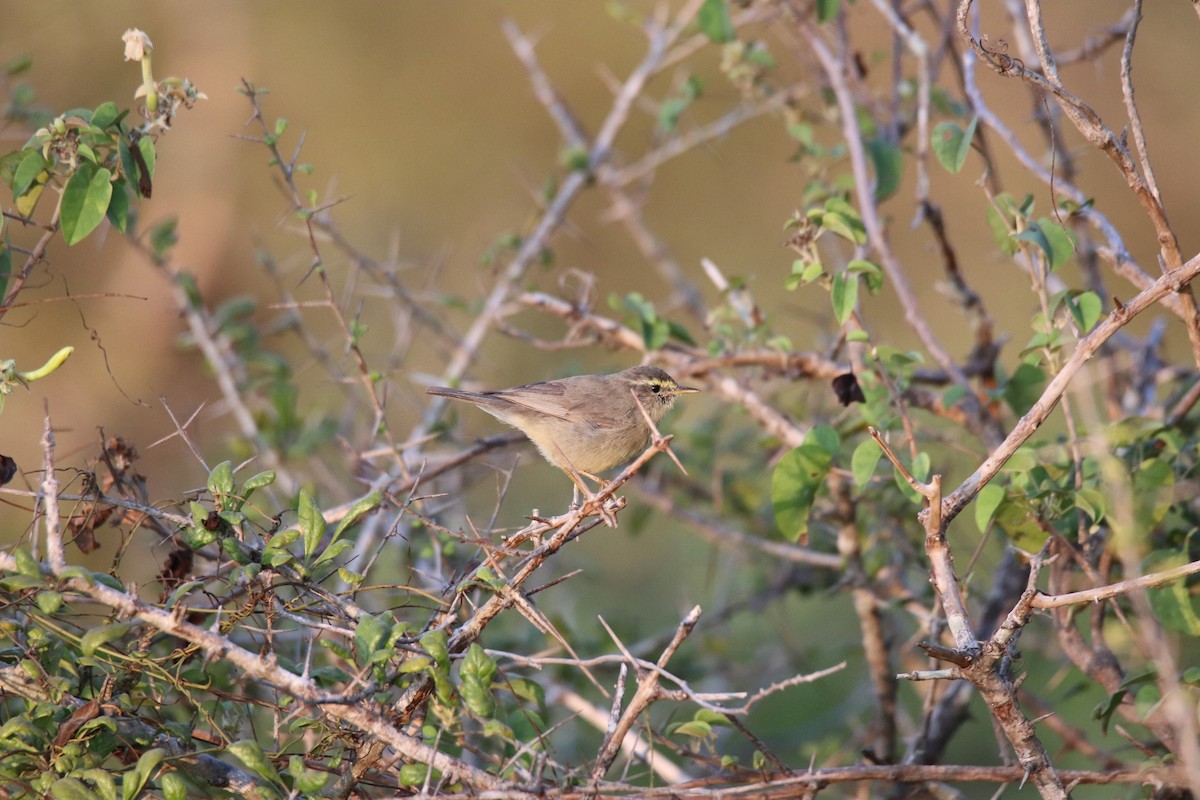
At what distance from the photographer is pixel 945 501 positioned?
2.71 m

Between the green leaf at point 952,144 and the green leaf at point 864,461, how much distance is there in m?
0.96

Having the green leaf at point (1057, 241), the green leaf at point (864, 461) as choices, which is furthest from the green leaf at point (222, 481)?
the green leaf at point (1057, 241)

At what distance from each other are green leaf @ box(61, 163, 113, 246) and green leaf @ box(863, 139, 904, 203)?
306cm

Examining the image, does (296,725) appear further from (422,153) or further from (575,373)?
(422,153)

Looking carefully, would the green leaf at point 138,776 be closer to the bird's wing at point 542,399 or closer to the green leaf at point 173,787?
the green leaf at point 173,787

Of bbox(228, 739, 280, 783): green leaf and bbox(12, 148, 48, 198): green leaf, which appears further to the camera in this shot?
bbox(12, 148, 48, 198): green leaf

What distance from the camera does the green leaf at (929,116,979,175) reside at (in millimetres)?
3496

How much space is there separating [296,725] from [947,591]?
1.71 meters

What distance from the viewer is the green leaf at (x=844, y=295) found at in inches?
142

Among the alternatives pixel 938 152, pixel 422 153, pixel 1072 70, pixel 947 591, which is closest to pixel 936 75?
pixel 938 152

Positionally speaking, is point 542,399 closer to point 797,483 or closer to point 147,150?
point 797,483

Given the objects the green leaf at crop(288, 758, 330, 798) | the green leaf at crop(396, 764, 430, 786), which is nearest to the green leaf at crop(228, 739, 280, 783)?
the green leaf at crop(288, 758, 330, 798)

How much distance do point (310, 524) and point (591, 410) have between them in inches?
105

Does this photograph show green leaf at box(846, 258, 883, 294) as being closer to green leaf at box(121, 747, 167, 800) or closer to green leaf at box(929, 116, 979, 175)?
green leaf at box(929, 116, 979, 175)
